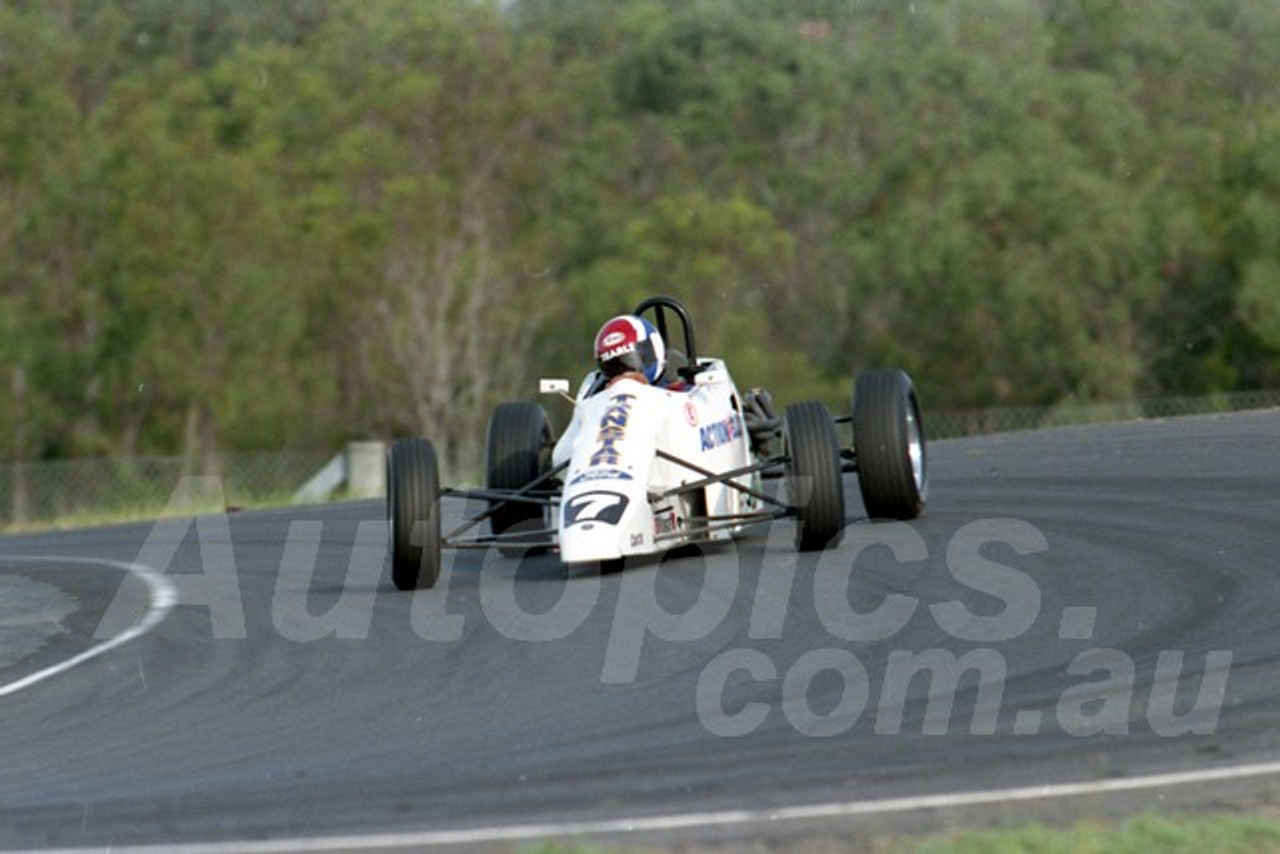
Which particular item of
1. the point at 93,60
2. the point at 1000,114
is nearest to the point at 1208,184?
the point at 1000,114

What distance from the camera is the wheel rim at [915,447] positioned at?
1274 centimetres

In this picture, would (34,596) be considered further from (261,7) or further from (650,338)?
(261,7)

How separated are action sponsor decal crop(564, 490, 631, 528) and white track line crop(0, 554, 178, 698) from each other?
7.47 ft

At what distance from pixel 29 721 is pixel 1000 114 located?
166 ft

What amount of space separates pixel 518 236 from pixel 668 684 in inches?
1872

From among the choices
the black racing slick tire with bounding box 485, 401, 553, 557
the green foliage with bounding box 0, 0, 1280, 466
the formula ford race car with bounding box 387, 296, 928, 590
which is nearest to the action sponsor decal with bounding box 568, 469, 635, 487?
the formula ford race car with bounding box 387, 296, 928, 590

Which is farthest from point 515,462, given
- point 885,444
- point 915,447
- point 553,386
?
point 915,447

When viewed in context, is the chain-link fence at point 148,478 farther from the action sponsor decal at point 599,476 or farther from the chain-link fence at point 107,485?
the action sponsor decal at point 599,476

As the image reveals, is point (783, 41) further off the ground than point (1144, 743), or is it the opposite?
point (783, 41)

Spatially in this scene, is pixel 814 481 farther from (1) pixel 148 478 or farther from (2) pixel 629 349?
(1) pixel 148 478

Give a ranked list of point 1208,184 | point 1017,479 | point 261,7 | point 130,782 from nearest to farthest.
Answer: point 130,782
point 1017,479
point 1208,184
point 261,7

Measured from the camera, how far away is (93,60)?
57500mm

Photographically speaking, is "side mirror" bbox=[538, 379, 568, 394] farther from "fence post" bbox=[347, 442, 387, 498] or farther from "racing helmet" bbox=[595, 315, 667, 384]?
"fence post" bbox=[347, 442, 387, 498]

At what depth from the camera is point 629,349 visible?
12.4 metres
